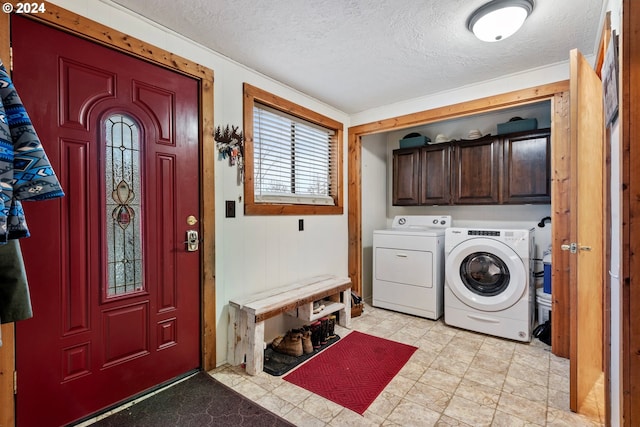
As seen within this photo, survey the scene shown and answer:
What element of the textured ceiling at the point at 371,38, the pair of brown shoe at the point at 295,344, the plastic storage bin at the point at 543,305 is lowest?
the pair of brown shoe at the point at 295,344

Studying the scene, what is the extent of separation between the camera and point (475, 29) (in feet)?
6.01

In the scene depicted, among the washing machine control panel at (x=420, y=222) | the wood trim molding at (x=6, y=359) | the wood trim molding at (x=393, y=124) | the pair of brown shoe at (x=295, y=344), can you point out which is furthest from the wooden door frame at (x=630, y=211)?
the washing machine control panel at (x=420, y=222)

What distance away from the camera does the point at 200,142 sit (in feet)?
6.93

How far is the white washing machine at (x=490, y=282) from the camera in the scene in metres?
2.61

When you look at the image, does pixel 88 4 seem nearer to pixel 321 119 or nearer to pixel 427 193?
pixel 321 119

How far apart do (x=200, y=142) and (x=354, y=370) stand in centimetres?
195

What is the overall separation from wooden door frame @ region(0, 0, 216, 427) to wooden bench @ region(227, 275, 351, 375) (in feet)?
0.51

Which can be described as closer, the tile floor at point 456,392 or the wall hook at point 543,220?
the tile floor at point 456,392

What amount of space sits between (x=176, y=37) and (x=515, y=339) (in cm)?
352

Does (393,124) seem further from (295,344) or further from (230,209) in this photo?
(295,344)

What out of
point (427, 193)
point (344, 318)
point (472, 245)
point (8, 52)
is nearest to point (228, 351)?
point (344, 318)

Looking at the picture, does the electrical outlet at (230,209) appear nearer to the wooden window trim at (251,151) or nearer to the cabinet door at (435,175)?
the wooden window trim at (251,151)

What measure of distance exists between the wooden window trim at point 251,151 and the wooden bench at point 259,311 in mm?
677

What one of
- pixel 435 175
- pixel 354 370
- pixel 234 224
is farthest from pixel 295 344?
pixel 435 175
